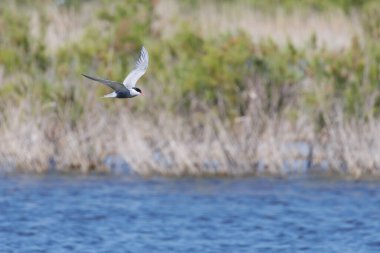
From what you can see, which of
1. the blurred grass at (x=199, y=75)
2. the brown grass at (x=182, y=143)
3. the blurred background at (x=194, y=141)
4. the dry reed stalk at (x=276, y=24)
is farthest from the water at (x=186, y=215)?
the dry reed stalk at (x=276, y=24)

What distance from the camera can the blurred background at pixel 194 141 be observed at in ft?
47.7

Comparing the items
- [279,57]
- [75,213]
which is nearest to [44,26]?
[279,57]

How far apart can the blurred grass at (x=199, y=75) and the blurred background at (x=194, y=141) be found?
0.07 ft

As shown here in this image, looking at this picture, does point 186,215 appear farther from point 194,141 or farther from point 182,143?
point 194,141

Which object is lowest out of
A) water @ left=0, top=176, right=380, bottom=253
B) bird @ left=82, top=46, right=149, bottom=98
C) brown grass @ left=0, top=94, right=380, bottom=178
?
water @ left=0, top=176, right=380, bottom=253

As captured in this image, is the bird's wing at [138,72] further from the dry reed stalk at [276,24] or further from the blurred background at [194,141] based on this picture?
the dry reed stalk at [276,24]

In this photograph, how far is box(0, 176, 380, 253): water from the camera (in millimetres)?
12977

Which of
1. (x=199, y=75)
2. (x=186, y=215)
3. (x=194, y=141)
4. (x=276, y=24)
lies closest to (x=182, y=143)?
(x=194, y=141)

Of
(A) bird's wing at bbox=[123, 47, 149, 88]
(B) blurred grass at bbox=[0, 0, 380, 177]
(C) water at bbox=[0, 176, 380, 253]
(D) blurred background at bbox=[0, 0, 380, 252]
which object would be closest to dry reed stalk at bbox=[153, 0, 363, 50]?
(B) blurred grass at bbox=[0, 0, 380, 177]

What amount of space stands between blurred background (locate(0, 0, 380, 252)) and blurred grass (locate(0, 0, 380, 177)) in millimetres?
21

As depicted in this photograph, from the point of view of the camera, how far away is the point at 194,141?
15.7 metres

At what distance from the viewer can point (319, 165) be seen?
16.5 meters

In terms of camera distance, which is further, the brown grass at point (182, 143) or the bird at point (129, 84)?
the brown grass at point (182, 143)

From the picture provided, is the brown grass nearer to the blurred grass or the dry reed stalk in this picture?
the blurred grass
